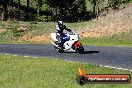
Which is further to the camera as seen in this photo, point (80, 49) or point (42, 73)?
point (80, 49)

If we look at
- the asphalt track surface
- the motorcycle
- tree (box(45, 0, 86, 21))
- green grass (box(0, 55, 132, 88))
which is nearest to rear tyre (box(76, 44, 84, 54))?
the motorcycle

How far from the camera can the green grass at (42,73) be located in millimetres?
13318

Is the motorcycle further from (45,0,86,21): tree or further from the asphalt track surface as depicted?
(45,0,86,21): tree

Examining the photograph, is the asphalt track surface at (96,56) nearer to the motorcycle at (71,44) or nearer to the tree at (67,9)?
the motorcycle at (71,44)

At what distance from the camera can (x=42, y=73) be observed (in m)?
15.7

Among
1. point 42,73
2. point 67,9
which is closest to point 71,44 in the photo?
point 42,73

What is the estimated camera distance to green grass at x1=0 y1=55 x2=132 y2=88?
13318 millimetres

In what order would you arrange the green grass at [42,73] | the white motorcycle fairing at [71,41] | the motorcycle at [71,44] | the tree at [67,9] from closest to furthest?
the green grass at [42,73] → the motorcycle at [71,44] → the white motorcycle fairing at [71,41] → the tree at [67,9]

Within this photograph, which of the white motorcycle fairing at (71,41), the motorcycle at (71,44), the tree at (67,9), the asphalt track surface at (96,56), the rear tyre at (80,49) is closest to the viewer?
the asphalt track surface at (96,56)

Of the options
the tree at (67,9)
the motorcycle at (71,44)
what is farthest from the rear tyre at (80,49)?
the tree at (67,9)

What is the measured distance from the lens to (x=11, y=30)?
4947 centimetres

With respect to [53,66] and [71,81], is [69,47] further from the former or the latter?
[71,81]

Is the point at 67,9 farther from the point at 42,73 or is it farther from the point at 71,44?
the point at 42,73

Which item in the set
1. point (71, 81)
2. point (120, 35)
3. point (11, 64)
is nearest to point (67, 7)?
point (120, 35)
